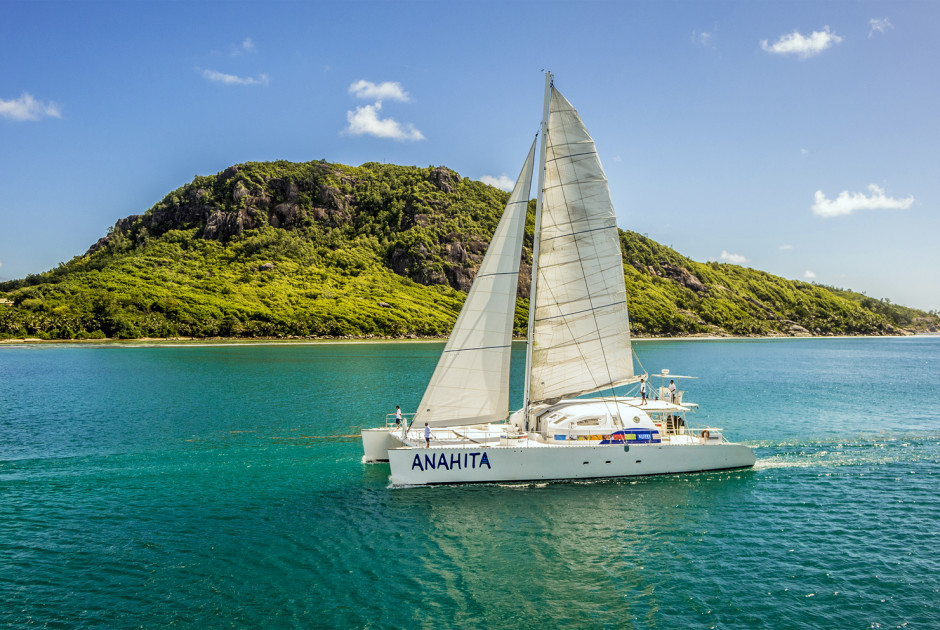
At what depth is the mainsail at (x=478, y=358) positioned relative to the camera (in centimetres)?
2605

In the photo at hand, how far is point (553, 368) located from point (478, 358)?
4353 mm

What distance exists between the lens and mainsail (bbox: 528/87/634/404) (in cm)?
2674

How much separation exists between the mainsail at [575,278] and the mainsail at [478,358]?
5.89ft

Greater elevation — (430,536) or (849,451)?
(849,451)

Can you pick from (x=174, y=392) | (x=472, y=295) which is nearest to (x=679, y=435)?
(x=472, y=295)

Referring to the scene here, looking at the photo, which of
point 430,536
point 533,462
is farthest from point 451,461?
point 430,536

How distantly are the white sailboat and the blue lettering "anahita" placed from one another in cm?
5

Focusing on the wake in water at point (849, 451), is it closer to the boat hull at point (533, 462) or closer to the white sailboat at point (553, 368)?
the white sailboat at point (553, 368)

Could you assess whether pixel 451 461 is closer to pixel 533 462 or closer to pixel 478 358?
pixel 533 462

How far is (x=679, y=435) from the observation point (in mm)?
29719

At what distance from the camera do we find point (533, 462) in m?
25.9

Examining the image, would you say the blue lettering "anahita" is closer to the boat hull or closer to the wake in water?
the boat hull

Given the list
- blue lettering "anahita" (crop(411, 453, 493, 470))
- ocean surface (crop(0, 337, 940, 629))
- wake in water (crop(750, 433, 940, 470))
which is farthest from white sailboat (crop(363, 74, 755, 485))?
wake in water (crop(750, 433, 940, 470))

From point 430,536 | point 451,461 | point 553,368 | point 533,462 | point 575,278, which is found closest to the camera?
point 430,536
